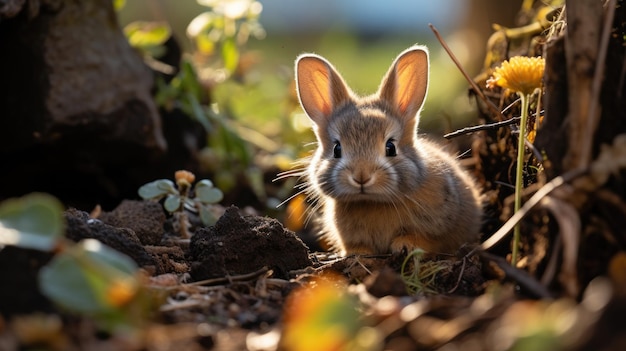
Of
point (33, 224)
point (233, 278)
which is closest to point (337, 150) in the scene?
point (233, 278)

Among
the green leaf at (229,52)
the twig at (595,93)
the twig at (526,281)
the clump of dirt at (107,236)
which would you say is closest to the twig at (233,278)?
the clump of dirt at (107,236)

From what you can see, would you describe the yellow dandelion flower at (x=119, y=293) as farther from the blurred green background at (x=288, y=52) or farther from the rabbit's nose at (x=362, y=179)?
the blurred green background at (x=288, y=52)

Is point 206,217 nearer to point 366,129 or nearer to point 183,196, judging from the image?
point 183,196

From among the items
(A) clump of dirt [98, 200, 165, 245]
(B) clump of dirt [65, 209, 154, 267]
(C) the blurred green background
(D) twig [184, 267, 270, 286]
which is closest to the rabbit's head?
(C) the blurred green background

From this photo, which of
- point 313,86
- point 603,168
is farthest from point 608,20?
point 313,86

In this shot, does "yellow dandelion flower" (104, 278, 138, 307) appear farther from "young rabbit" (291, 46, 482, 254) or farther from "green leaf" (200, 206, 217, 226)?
"green leaf" (200, 206, 217, 226)

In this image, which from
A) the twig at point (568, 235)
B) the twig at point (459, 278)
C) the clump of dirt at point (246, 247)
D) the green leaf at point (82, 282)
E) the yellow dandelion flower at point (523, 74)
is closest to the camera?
the green leaf at point (82, 282)

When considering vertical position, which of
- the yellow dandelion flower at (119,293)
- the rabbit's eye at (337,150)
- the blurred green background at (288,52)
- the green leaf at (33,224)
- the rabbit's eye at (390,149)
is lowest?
the blurred green background at (288,52)
